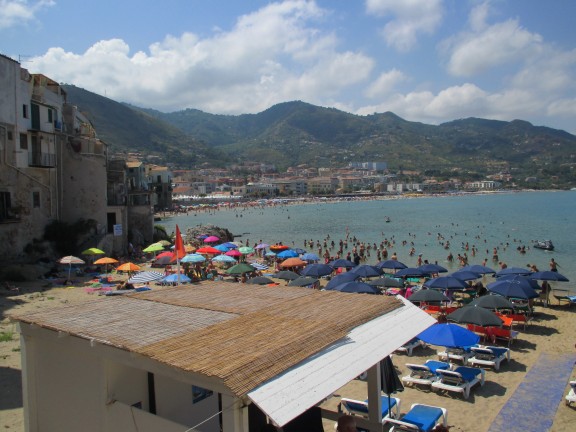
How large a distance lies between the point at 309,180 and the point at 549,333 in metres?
177

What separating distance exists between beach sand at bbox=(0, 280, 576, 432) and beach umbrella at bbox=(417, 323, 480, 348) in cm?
102

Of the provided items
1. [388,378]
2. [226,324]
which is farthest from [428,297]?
[226,324]

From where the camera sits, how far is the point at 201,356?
4508 mm

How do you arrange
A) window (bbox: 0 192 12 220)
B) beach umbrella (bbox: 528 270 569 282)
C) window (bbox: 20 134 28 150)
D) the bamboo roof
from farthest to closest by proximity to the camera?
window (bbox: 20 134 28 150) < window (bbox: 0 192 12 220) < beach umbrella (bbox: 528 270 569 282) < the bamboo roof

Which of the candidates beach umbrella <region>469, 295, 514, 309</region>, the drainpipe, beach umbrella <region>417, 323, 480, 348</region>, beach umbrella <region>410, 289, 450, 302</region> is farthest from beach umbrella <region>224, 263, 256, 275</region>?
the drainpipe

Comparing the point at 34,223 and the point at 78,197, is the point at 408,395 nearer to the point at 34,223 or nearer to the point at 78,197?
the point at 34,223

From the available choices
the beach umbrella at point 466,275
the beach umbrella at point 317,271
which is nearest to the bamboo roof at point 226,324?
the beach umbrella at point 317,271

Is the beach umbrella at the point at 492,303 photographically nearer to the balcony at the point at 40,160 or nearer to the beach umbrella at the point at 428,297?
the beach umbrella at the point at 428,297

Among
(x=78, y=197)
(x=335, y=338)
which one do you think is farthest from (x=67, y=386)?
(x=78, y=197)

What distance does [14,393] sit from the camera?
9.70m

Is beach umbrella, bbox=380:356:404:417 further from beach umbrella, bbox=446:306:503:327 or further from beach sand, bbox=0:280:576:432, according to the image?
beach umbrella, bbox=446:306:503:327

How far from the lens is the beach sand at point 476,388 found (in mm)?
8750

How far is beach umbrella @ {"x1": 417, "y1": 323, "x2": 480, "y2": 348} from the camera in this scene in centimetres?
1029

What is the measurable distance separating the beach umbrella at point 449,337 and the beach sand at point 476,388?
102 cm
